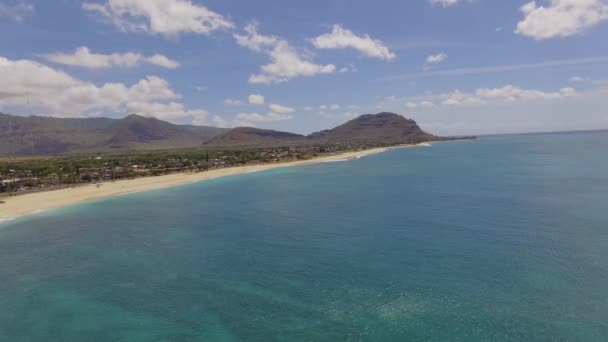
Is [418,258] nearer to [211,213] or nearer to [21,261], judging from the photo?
[211,213]

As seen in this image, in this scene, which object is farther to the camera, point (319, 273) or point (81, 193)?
point (81, 193)

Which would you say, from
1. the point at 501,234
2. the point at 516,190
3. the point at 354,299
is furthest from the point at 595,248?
the point at 516,190

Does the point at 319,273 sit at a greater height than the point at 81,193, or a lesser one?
lesser

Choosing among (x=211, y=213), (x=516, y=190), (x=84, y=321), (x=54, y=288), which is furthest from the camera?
(x=516, y=190)

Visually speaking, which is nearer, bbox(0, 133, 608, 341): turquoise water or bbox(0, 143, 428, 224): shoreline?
bbox(0, 133, 608, 341): turquoise water

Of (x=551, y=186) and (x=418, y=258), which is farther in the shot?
(x=551, y=186)

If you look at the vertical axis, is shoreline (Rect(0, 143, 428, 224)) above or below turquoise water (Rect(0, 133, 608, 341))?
above

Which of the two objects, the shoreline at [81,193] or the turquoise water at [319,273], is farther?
the shoreline at [81,193]

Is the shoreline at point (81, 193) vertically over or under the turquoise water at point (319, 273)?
over
